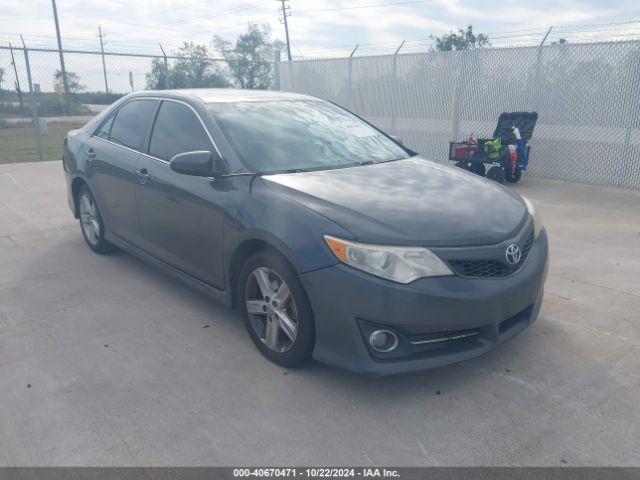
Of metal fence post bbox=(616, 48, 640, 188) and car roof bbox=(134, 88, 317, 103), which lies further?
metal fence post bbox=(616, 48, 640, 188)

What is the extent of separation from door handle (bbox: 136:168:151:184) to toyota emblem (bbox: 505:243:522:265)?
2667 millimetres

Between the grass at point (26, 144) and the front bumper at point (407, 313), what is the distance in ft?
38.8

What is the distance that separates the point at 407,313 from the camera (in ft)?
8.80

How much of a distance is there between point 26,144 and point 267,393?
1626 cm

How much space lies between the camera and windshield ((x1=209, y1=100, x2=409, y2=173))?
143 inches

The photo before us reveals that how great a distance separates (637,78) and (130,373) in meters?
8.95

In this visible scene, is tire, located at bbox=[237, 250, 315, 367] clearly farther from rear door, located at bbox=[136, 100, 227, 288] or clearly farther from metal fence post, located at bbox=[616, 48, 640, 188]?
metal fence post, located at bbox=[616, 48, 640, 188]

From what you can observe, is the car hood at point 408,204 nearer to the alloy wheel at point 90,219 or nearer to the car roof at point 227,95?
the car roof at point 227,95

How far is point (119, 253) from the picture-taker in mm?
5445

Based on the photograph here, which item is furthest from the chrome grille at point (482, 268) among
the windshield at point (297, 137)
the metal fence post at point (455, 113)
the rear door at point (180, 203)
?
the metal fence post at point (455, 113)

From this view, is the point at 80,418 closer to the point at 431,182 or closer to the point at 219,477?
the point at 219,477

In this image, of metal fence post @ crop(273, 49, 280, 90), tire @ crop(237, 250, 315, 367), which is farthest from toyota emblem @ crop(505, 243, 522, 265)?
metal fence post @ crop(273, 49, 280, 90)

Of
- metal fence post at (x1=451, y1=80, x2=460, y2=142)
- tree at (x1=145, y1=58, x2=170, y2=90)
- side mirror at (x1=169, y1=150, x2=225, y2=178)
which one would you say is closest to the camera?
side mirror at (x1=169, y1=150, x2=225, y2=178)

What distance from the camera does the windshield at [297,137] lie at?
3633 mm
